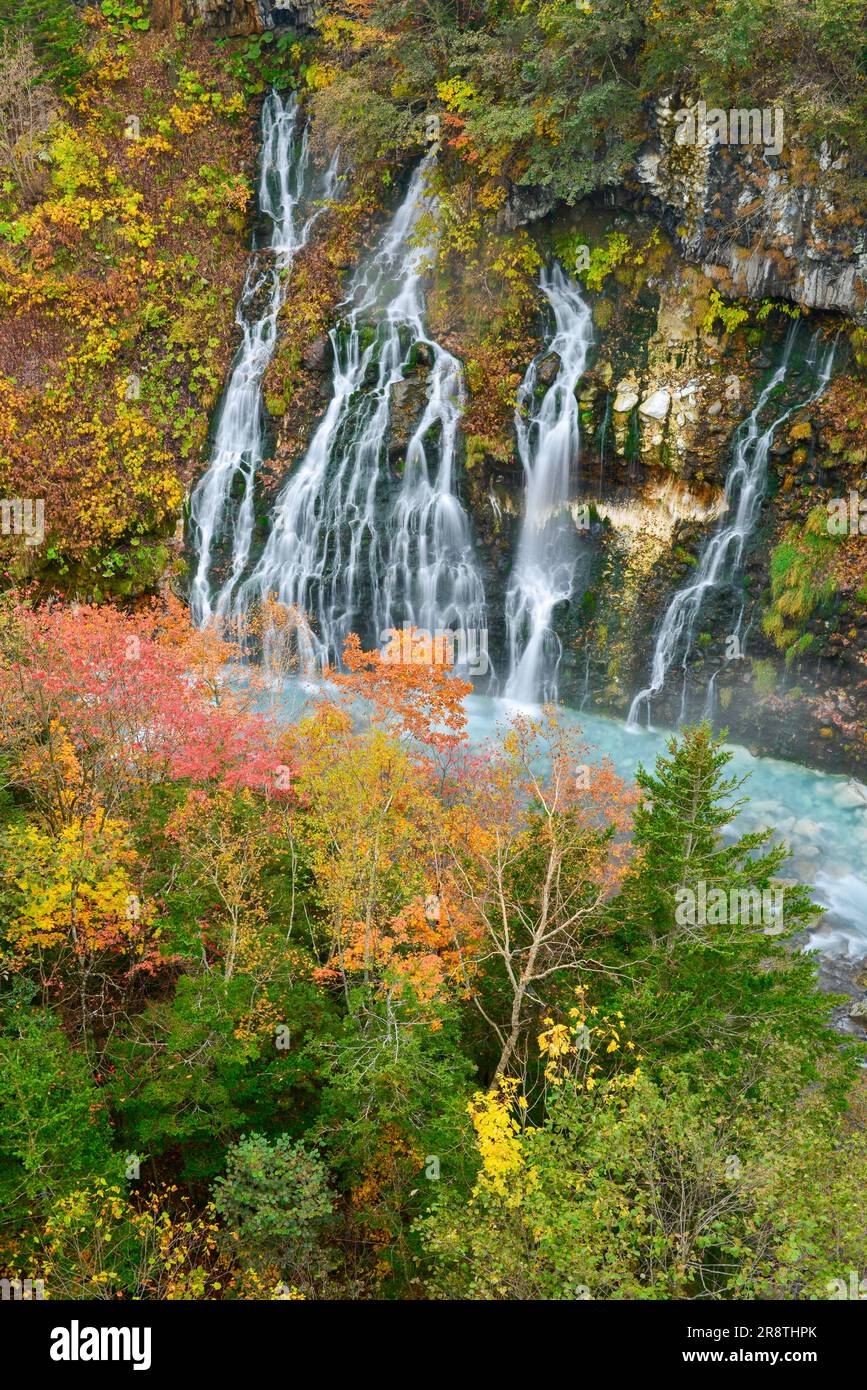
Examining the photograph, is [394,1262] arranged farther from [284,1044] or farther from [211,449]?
[211,449]

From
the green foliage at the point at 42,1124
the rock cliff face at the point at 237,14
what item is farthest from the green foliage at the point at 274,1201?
the rock cliff face at the point at 237,14

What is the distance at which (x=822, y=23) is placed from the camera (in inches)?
838

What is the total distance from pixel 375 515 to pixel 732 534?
993cm

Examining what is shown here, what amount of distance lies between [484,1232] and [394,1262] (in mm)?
3126

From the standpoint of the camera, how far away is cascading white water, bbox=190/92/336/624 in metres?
30.6

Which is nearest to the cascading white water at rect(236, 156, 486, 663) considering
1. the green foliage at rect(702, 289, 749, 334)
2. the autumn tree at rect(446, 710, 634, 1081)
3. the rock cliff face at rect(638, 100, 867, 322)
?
the green foliage at rect(702, 289, 749, 334)

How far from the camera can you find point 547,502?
92.2ft

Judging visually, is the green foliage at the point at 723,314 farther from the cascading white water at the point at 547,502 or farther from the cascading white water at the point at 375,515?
the cascading white water at the point at 375,515

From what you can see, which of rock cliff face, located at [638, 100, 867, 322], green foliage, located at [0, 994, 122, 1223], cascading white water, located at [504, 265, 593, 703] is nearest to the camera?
green foliage, located at [0, 994, 122, 1223]

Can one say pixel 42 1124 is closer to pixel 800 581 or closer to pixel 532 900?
pixel 532 900

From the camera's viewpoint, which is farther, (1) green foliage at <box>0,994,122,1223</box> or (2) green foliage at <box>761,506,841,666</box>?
(2) green foliage at <box>761,506,841,666</box>

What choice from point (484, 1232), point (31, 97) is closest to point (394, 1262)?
point (484, 1232)

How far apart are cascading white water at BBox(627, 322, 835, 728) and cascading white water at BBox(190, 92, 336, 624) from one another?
499 inches

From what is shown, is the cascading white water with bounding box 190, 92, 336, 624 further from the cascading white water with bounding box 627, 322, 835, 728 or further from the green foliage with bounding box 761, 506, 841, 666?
the green foliage with bounding box 761, 506, 841, 666
